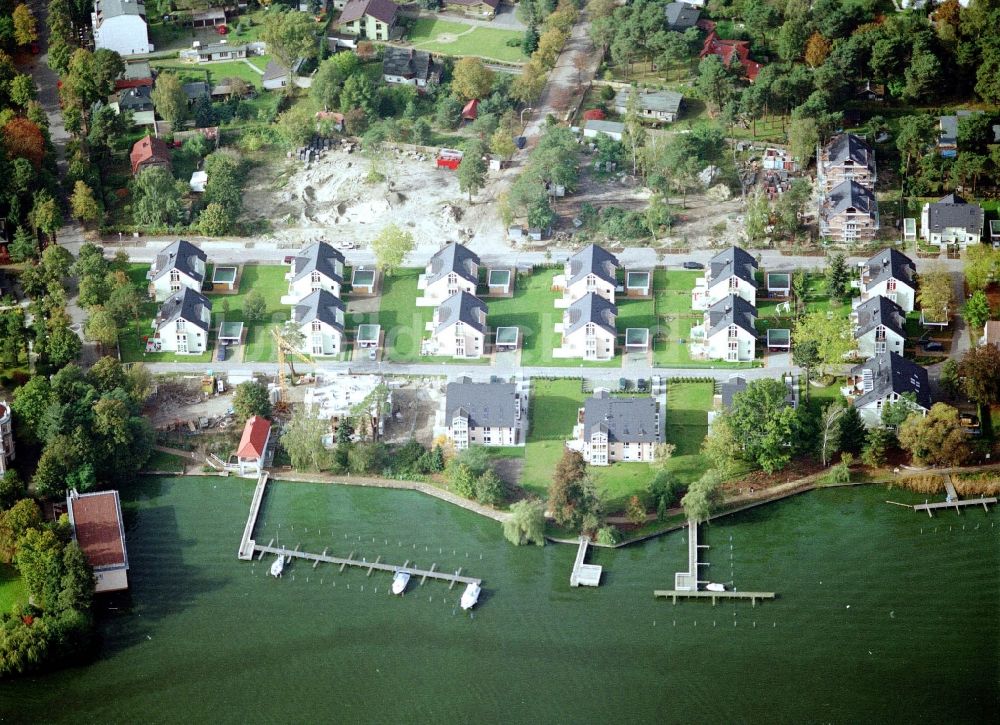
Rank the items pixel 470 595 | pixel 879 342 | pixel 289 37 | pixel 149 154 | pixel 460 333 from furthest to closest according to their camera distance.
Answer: pixel 289 37
pixel 149 154
pixel 460 333
pixel 879 342
pixel 470 595

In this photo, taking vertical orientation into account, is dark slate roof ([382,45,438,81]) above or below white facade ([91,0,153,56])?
below

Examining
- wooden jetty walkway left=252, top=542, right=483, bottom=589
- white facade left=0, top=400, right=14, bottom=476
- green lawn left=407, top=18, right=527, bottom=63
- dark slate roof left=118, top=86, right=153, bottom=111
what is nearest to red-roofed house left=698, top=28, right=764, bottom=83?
green lawn left=407, top=18, right=527, bottom=63

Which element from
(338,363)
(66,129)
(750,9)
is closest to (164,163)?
(66,129)

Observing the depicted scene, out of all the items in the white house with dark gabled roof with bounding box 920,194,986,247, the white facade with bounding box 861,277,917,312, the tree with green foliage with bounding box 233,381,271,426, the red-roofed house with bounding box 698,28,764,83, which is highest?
the red-roofed house with bounding box 698,28,764,83

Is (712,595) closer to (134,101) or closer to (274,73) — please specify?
(274,73)

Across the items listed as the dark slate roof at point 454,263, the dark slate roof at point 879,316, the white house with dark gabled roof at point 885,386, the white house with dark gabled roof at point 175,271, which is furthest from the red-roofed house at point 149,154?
the white house with dark gabled roof at point 885,386

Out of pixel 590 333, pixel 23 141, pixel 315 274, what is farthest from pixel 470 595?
pixel 23 141

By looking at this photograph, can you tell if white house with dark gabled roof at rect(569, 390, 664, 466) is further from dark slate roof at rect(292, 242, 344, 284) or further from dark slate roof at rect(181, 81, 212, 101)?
dark slate roof at rect(181, 81, 212, 101)
